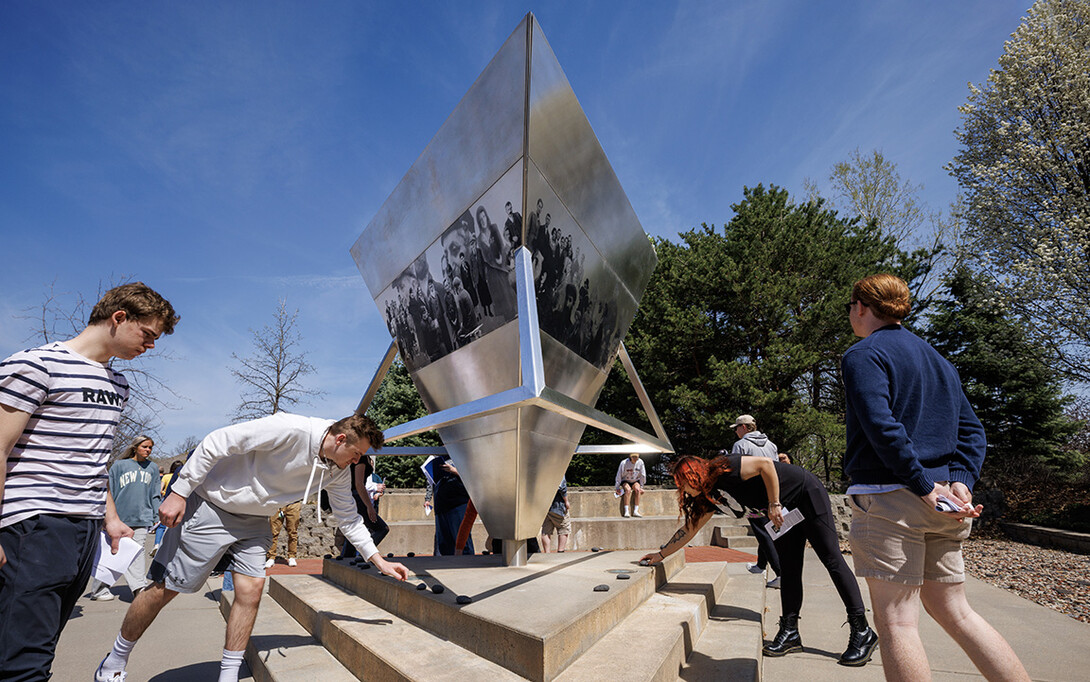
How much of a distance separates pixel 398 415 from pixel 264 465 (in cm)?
2147

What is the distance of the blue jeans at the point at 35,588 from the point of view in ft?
5.74

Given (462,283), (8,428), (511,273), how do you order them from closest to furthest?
(8,428), (511,273), (462,283)

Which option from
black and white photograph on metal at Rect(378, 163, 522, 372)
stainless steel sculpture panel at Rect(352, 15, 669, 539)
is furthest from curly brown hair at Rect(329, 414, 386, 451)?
black and white photograph on metal at Rect(378, 163, 522, 372)

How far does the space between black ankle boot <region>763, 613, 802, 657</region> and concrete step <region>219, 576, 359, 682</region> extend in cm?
239

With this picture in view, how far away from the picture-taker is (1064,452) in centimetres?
1577

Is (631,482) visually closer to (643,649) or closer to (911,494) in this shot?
(643,649)

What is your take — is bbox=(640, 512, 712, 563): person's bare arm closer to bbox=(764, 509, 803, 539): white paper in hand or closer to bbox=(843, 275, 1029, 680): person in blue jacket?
bbox=(764, 509, 803, 539): white paper in hand

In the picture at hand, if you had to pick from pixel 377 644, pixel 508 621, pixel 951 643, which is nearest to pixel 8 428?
pixel 377 644

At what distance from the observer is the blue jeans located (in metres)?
1.75

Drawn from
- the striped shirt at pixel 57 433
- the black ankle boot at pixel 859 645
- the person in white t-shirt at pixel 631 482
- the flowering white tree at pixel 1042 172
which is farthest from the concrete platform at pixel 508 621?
the flowering white tree at pixel 1042 172

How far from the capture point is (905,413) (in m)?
2.09

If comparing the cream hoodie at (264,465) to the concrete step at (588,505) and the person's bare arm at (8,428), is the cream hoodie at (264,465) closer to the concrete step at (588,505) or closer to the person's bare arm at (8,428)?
the person's bare arm at (8,428)

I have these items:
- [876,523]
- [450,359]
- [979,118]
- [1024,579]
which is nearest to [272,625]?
[450,359]

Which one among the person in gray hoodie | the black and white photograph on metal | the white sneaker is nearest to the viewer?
the white sneaker
